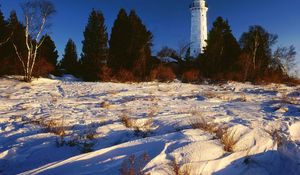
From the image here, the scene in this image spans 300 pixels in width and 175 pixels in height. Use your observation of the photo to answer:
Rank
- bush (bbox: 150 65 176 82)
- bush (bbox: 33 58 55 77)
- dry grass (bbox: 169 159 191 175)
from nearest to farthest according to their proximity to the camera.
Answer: dry grass (bbox: 169 159 191 175) → bush (bbox: 33 58 55 77) → bush (bbox: 150 65 176 82)

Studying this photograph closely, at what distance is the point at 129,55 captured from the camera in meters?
28.1

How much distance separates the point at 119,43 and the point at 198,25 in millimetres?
20625

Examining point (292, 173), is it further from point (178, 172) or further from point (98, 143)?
point (98, 143)

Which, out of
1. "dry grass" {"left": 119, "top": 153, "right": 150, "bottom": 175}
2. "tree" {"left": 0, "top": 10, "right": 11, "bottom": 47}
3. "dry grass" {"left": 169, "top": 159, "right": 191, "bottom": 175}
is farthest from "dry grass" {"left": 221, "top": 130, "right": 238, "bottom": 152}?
"tree" {"left": 0, "top": 10, "right": 11, "bottom": 47}

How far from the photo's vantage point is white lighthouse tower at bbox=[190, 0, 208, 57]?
45.2 metres

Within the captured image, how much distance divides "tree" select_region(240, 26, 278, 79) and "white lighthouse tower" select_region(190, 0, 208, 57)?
884cm

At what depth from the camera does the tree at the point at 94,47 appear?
86.4 feet

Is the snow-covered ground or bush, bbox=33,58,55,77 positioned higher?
bush, bbox=33,58,55,77

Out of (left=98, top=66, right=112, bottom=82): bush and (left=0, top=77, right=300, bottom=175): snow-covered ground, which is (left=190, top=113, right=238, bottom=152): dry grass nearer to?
(left=0, top=77, right=300, bottom=175): snow-covered ground

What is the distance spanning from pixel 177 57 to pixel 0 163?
38251mm

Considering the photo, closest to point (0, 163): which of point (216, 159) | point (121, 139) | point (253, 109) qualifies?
point (121, 139)

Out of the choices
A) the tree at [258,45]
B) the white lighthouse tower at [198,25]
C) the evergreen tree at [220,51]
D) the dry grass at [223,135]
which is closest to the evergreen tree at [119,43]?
the evergreen tree at [220,51]

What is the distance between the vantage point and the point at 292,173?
14.5 feet

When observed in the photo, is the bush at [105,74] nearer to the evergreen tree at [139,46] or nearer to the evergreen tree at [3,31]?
the evergreen tree at [139,46]
